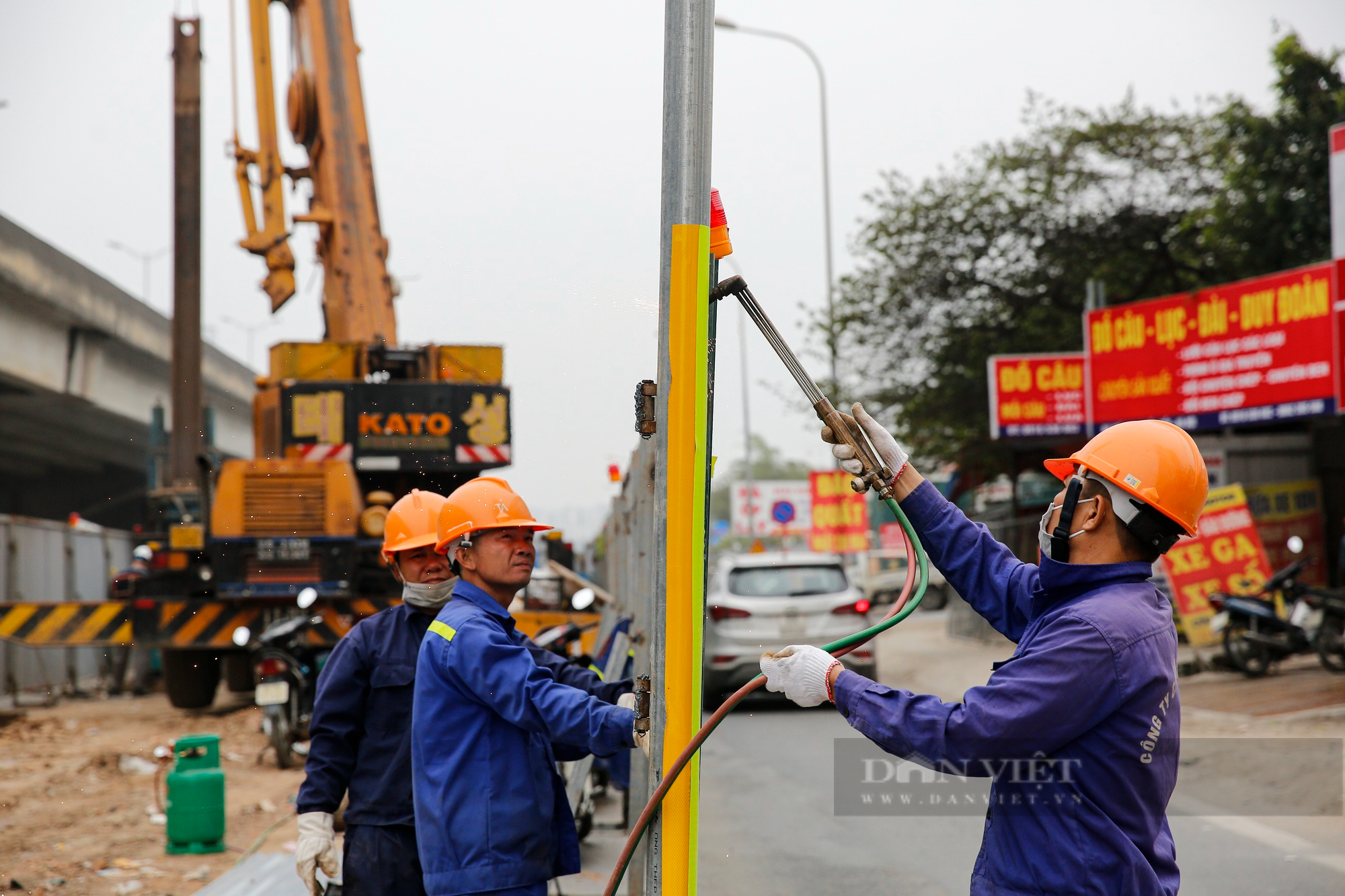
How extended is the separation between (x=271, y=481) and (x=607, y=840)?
4392mm

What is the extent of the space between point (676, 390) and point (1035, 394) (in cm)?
1618

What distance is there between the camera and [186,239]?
614 inches

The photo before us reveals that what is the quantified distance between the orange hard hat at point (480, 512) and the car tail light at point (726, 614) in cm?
932

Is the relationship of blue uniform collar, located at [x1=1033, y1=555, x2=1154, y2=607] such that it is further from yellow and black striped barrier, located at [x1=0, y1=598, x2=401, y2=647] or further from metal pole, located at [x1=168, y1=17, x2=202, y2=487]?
metal pole, located at [x1=168, y1=17, x2=202, y2=487]

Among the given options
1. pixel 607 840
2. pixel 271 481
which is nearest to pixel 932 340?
pixel 271 481

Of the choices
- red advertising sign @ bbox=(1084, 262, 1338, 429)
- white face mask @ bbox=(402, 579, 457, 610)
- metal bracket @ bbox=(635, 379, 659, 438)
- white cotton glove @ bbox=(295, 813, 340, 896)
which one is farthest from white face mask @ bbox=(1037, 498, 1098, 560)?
red advertising sign @ bbox=(1084, 262, 1338, 429)

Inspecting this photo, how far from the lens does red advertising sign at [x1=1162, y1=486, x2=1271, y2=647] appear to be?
12.7 meters

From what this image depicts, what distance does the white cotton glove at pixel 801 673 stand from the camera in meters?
2.42

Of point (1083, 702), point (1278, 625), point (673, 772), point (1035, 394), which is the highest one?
point (1035, 394)

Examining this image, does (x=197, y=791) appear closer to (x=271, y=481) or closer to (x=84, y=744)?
(x=271, y=481)

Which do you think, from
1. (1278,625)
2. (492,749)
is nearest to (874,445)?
(492,749)

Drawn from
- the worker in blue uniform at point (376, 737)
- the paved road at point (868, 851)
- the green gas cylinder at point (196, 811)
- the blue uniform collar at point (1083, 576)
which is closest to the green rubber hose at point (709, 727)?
the blue uniform collar at point (1083, 576)

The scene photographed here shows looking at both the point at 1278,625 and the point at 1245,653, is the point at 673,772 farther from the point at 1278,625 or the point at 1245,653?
the point at 1245,653

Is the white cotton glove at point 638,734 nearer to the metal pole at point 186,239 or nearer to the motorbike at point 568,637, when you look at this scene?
the motorbike at point 568,637
